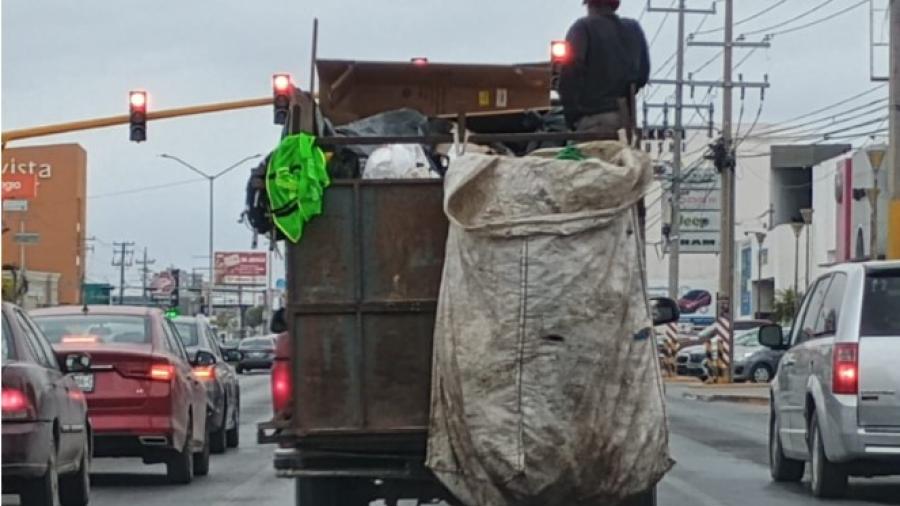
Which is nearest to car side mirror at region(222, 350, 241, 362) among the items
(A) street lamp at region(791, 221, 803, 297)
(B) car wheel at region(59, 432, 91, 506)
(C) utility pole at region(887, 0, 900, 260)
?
(B) car wheel at region(59, 432, 91, 506)

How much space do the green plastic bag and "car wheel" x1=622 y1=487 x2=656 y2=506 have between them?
7.04ft

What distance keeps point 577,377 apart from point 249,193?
2068 mm

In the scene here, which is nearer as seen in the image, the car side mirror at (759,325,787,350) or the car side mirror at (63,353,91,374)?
the car side mirror at (63,353,91,374)

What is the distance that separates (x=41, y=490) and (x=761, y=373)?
1486 inches

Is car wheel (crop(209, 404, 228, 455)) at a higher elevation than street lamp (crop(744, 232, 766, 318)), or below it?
below

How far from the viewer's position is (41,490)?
11711 mm

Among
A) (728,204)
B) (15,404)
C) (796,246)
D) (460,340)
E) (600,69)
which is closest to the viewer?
(460,340)

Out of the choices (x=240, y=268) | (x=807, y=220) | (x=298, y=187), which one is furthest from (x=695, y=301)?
(x=298, y=187)

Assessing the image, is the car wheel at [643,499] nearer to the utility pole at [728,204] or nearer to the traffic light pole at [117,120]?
the traffic light pole at [117,120]

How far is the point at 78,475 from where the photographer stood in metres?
13.5

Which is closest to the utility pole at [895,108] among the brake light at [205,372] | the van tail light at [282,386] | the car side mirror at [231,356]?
the car side mirror at [231,356]

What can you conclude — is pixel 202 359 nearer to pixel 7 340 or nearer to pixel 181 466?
pixel 181 466

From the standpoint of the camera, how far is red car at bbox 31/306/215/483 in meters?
15.6

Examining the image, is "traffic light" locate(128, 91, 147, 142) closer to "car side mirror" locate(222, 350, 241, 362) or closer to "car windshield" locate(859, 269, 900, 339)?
"car side mirror" locate(222, 350, 241, 362)
